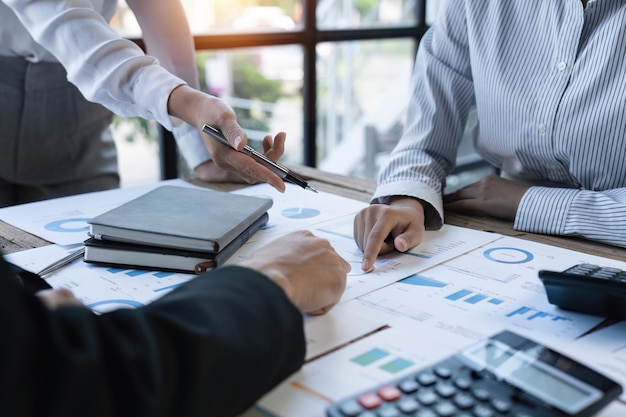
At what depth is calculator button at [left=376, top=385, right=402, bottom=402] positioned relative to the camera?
1.98 feet

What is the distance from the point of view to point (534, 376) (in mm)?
625

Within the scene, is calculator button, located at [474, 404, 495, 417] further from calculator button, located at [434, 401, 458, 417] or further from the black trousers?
the black trousers

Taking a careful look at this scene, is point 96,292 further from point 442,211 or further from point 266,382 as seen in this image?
point 442,211

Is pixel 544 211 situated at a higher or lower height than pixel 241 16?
lower

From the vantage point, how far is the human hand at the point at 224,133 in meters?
1.19

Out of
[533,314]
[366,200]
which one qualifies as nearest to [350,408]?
[533,314]

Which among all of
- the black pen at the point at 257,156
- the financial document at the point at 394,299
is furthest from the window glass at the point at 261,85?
the financial document at the point at 394,299

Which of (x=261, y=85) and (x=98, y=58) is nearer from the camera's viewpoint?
(x=98, y=58)

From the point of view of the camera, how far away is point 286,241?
85 cm

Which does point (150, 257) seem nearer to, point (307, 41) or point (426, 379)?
point (426, 379)

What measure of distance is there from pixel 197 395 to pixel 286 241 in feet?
0.98

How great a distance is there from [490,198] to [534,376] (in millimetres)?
677

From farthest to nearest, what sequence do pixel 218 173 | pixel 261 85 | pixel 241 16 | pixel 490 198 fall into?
1. pixel 261 85
2. pixel 241 16
3. pixel 218 173
4. pixel 490 198

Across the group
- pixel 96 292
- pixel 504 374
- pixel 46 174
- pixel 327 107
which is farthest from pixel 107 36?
pixel 327 107
